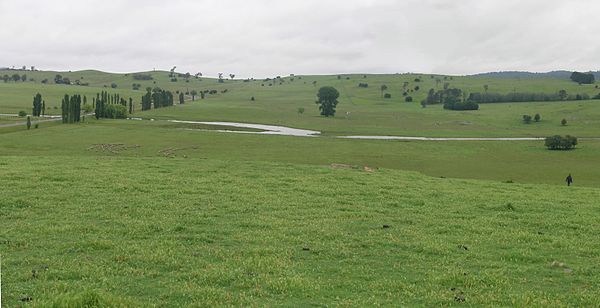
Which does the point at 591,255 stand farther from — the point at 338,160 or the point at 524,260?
the point at 338,160

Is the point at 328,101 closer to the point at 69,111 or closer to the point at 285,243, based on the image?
the point at 69,111

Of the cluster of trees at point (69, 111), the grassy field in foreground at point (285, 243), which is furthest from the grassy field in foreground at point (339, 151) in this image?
the grassy field in foreground at point (285, 243)

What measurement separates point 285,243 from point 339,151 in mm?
72195

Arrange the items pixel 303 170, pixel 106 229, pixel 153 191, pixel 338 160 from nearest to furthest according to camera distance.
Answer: pixel 106 229 < pixel 153 191 < pixel 303 170 < pixel 338 160

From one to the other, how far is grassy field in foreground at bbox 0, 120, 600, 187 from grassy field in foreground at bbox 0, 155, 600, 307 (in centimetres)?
3603

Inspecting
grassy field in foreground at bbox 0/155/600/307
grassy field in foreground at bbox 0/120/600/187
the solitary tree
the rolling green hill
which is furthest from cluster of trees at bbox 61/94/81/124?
grassy field in foreground at bbox 0/155/600/307

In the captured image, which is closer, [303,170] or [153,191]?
[153,191]

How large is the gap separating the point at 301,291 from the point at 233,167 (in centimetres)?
3116

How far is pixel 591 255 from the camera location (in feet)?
61.1

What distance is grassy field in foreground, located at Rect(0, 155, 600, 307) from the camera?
538 inches

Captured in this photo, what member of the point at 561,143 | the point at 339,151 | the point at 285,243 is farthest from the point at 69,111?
the point at 285,243

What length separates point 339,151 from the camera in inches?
3585

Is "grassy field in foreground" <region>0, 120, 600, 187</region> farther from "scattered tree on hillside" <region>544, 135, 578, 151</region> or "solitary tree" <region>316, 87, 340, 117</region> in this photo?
"solitary tree" <region>316, 87, 340, 117</region>

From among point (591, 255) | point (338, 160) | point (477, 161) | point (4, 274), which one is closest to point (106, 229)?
point (4, 274)
